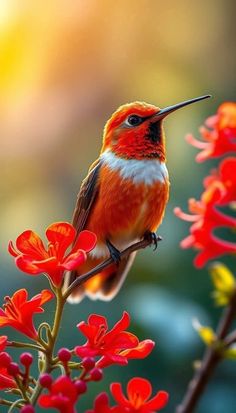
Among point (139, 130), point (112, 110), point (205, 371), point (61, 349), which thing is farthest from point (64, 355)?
point (112, 110)

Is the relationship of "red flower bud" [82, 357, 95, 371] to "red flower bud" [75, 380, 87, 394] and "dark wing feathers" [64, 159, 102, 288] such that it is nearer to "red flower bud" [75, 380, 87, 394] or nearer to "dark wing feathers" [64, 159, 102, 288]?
"red flower bud" [75, 380, 87, 394]

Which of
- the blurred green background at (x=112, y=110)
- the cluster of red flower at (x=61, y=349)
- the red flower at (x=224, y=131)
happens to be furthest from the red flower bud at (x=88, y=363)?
the blurred green background at (x=112, y=110)

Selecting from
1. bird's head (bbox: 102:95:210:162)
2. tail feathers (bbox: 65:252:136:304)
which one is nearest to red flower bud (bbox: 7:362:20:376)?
bird's head (bbox: 102:95:210:162)

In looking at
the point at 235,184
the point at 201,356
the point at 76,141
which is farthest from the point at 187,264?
the point at 235,184

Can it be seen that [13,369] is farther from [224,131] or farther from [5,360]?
[224,131]

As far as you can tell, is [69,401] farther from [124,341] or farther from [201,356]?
[201,356]

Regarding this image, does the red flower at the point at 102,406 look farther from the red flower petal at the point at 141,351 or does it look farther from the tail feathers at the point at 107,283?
the tail feathers at the point at 107,283
